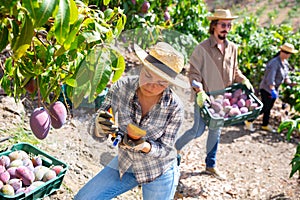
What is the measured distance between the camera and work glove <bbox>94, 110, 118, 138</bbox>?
1.84 m

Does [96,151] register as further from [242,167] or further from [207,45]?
[242,167]

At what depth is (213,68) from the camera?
3051 mm

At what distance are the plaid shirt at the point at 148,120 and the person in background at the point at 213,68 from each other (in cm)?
84

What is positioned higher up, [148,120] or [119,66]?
[119,66]

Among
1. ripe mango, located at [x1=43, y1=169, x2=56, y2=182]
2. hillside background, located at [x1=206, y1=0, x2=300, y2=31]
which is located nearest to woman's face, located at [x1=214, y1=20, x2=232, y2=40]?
ripe mango, located at [x1=43, y1=169, x2=56, y2=182]

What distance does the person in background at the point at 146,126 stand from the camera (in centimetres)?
180

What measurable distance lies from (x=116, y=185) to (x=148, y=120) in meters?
0.36

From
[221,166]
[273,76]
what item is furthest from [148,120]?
[273,76]

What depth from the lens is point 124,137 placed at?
184 cm

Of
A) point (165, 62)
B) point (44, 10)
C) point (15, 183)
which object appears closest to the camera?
point (44, 10)

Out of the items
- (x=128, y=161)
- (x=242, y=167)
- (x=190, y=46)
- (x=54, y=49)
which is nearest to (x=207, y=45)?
(x=190, y=46)

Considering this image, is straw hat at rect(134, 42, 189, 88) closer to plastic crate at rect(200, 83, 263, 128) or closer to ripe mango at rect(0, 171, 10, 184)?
ripe mango at rect(0, 171, 10, 184)

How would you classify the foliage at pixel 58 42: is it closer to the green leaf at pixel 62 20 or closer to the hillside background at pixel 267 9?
the green leaf at pixel 62 20

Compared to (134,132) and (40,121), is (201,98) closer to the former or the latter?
(134,132)
